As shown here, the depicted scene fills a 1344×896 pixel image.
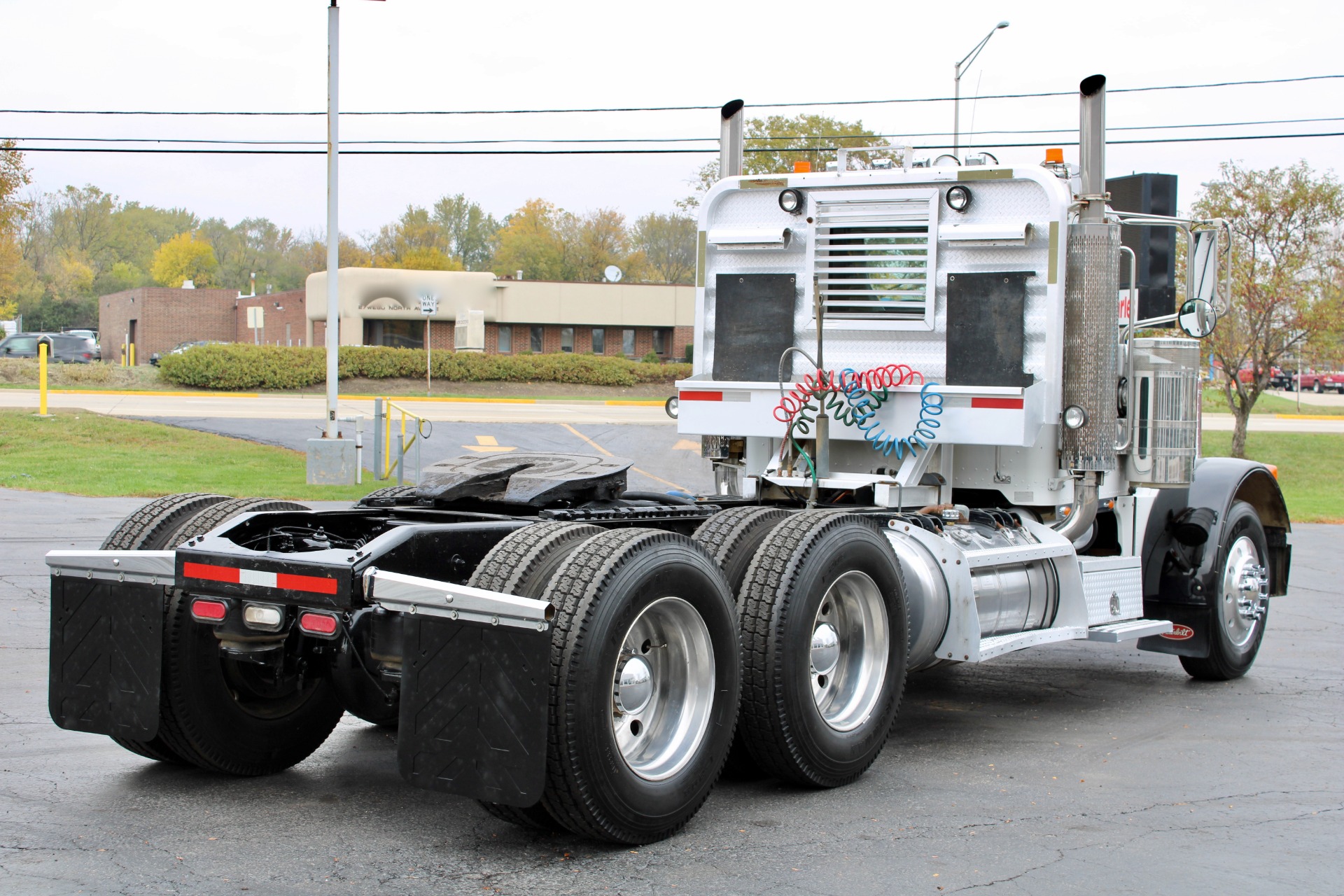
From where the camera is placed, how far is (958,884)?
448 cm

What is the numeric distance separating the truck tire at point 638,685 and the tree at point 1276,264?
25.5 metres

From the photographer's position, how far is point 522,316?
56.5 m

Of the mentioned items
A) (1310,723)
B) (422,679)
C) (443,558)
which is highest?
(443,558)

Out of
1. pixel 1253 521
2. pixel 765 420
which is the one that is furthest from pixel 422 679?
pixel 1253 521

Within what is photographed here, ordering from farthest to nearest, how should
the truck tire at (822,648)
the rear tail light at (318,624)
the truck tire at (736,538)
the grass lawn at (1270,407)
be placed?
the grass lawn at (1270,407)
the truck tire at (736,538)
the truck tire at (822,648)
the rear tail light at (318,624)

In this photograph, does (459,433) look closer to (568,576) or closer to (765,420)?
(765,420)

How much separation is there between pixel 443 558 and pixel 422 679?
0.77 meters

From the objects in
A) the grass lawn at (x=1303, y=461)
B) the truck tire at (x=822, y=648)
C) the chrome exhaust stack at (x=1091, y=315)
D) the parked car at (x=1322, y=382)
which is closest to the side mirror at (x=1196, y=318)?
the chrome exhaust stack at (x=1091, y=315)

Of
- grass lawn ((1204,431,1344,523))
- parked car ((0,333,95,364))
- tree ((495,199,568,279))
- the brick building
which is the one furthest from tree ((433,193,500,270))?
grass lawn ((1204,431,1344,523))

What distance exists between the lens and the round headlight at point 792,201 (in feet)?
25.6

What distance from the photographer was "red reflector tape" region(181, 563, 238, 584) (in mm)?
4770

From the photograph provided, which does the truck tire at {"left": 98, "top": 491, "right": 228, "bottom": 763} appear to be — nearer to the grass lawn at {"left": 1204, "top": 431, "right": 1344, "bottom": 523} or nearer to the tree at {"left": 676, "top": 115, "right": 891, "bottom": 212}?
the grass lawn at {"left": 1204, "top": 431, "right": 1344, "bottom": 523}

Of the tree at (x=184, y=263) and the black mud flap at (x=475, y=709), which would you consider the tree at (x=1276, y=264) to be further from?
the tree at (x=184, y=263)

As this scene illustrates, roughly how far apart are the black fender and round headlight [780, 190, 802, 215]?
9.89 ft
